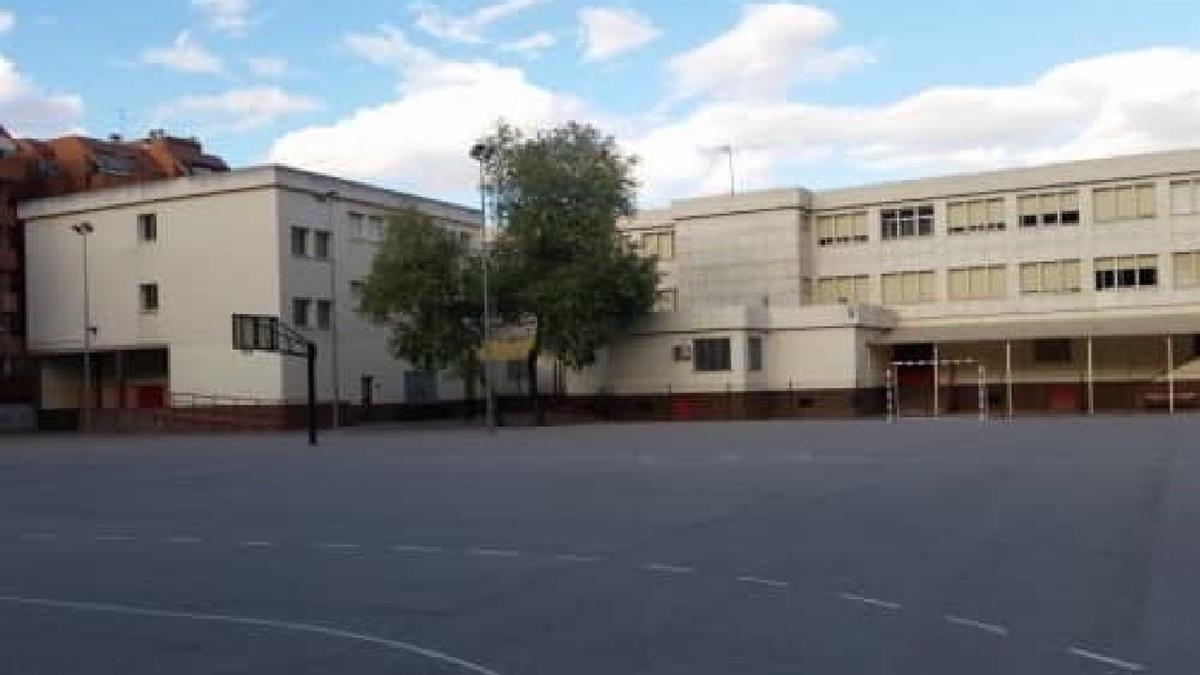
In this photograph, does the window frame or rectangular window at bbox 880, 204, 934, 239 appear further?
rectangular window at bbox 880, 204, 934, 239

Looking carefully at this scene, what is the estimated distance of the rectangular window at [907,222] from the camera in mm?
65625

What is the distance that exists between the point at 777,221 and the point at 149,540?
53553 mm

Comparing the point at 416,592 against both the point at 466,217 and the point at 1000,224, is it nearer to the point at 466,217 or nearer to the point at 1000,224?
the point at 1000,224

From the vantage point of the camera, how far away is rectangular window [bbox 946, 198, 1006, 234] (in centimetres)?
6388

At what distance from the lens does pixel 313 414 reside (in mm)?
46500

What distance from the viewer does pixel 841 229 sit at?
68312mm

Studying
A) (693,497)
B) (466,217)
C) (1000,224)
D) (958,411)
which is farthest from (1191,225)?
(693,497)

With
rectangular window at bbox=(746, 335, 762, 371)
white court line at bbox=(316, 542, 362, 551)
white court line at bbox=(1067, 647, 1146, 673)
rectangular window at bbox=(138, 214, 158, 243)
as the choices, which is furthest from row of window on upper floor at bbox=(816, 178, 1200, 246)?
white court line at bbox=(1067, 647, 1146, 673)

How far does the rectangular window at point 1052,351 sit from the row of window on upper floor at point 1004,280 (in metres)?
2.60

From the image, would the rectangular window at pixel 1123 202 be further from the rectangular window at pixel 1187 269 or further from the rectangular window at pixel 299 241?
the rectangular window at pixel 299 241

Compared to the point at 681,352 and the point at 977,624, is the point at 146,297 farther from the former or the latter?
the point at 977,624

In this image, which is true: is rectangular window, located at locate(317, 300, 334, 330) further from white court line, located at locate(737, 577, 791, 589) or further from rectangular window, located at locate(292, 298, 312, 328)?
white court line, located at locate(737, 577, 791, 589)

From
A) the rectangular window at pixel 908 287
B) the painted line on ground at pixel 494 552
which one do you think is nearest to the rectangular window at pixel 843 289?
the rectangular window at pixel 908 287

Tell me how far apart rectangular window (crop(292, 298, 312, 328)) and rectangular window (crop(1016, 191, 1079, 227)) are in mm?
33519
